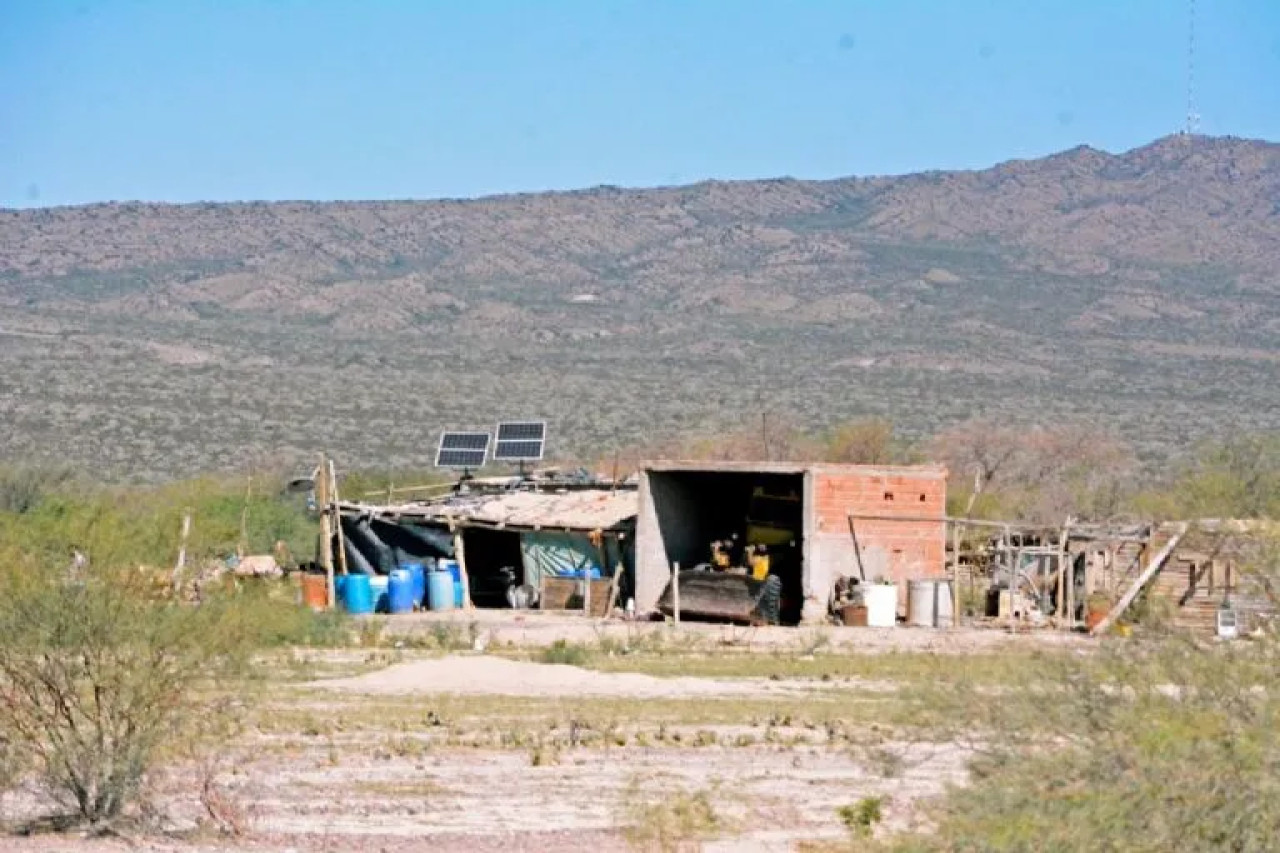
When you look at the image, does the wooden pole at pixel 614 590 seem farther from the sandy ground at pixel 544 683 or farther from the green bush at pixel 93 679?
the green bush at pixel 93 679

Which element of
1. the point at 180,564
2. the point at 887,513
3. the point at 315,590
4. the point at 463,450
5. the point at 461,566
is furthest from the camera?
the point at 463,450

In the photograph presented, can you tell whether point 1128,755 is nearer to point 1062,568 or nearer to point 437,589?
point 1062,568

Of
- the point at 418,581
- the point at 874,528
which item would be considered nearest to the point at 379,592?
the point at 418,581

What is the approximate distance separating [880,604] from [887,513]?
158 cm

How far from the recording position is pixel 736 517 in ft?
133

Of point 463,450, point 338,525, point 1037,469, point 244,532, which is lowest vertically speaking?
point 244,532

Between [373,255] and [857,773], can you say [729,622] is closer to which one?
[857,773]

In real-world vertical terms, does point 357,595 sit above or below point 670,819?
above

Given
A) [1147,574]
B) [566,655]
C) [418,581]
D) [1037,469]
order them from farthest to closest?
[1037,469] < [418,581] < [1147,574] < [566,655]

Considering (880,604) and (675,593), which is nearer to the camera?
(880,604)

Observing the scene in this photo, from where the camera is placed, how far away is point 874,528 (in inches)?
1442

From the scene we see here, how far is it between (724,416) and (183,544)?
5860cm

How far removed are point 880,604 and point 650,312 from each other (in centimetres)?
7736

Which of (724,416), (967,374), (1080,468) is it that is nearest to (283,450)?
(724,416)
